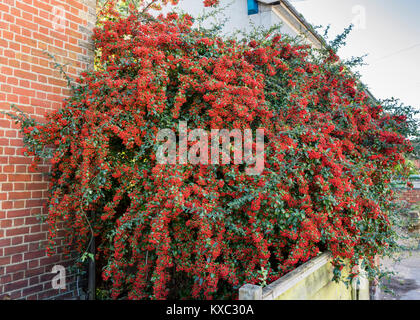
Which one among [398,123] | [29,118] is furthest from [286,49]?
[29,118]

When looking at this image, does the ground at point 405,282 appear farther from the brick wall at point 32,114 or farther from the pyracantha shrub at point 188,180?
the brick wall at point 32,114

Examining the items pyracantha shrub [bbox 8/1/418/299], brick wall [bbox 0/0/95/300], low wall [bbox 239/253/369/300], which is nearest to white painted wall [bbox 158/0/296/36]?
pyracantha shrub [bbox 8/1/418/299]

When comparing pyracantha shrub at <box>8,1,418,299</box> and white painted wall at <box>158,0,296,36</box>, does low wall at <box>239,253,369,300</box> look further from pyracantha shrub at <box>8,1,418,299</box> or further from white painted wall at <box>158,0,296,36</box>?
white painted wall at <box>158,0,296,36</box>

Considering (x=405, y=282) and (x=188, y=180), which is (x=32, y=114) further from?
(x=405, y=282)

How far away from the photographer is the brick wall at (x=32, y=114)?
118 inches

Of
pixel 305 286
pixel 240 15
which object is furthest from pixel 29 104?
pixel 240 15

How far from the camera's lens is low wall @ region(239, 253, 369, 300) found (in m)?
2.11

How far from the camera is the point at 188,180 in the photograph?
2.88 meters

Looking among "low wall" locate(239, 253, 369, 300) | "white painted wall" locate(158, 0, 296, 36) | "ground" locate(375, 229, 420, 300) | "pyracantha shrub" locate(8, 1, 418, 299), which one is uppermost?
"white painted wall" locate(158, 0, 296, 36)

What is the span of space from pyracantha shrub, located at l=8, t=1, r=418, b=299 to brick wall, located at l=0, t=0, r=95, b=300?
0.73 ft

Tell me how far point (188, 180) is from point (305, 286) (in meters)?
1.40
